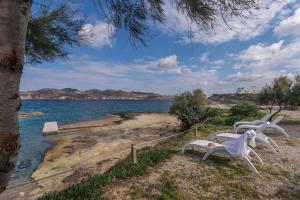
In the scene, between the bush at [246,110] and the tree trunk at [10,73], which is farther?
the bush at [246,110]

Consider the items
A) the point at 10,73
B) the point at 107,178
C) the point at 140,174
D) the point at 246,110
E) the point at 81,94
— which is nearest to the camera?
the point at 10,73

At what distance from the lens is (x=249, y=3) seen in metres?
2.41

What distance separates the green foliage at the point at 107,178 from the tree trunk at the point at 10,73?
4.13 m

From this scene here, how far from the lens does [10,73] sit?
899mm

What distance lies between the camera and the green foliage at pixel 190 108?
17.3 m

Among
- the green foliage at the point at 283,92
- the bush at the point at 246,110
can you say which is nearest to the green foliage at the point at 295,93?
the green foliage at the point at 283,92

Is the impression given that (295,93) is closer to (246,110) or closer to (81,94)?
(246,110)

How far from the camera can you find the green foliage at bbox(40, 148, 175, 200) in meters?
4.83

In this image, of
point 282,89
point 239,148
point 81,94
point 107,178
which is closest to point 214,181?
point 239,148

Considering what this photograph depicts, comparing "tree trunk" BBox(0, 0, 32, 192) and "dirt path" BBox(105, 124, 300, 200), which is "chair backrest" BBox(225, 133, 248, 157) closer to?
"dirt path" BBox(105, 124, 300, 200)

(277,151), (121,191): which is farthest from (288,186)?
(121,191)

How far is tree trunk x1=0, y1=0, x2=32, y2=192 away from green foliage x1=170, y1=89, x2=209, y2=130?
16559 millimetres

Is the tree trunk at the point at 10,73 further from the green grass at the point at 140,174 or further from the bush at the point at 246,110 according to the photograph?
the bush at the point at 246,110

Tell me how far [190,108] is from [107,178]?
1331cm
